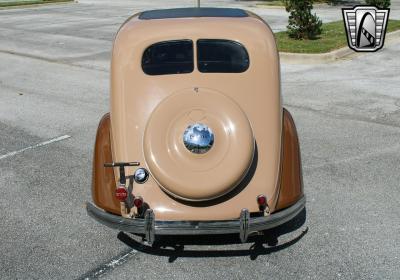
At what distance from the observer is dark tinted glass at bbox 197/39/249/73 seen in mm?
5105

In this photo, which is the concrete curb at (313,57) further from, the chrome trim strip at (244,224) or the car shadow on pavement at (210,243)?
the chrome trim strip at (244,224)

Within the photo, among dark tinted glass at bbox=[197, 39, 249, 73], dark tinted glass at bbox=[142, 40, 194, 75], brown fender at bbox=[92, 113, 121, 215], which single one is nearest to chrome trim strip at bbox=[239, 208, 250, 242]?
brown fender at bbox=[92, 113, 121, 215]

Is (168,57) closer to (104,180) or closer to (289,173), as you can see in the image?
(104,180)

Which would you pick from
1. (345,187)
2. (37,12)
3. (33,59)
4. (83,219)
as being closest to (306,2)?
(33,59)

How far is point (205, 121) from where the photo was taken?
179 inches

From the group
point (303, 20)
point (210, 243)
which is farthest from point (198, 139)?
point (303, 20)

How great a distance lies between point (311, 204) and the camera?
582cm

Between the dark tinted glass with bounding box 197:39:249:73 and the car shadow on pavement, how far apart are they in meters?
1.68

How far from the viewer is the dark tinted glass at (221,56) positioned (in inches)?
201

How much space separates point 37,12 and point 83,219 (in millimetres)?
24785

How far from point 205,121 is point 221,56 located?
92 centimetres

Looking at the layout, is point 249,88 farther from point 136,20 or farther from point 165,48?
point 136,20

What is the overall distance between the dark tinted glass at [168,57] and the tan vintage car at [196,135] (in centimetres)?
1

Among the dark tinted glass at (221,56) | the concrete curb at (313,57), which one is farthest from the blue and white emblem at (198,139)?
the concrete curb at (313,57)
